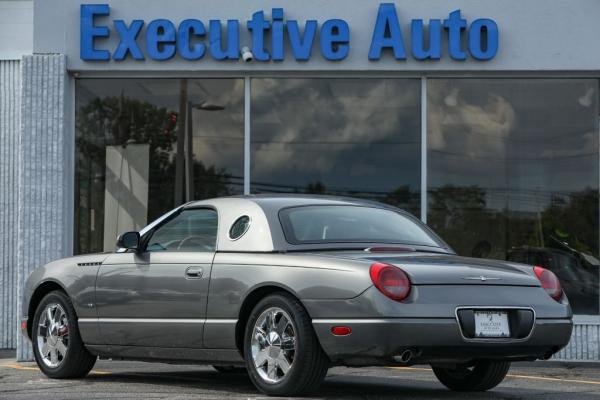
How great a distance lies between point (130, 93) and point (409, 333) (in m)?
7.49

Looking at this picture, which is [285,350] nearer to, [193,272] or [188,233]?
[193,272]

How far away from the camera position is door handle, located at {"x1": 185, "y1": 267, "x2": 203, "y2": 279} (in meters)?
8.65

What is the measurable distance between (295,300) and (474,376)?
5.73ft

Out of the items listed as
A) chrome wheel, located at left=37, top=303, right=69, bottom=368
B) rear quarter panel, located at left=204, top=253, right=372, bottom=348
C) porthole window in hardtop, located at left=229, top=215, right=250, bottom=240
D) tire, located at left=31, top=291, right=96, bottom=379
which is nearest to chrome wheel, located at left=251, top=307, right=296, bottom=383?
rear quarter panel, located at left=204, top=253, right=372, bottom=348

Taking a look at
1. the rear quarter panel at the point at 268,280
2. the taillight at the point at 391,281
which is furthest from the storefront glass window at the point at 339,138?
the taillight at the point at 391,281

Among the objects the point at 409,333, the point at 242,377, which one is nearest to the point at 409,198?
the point at 242,377

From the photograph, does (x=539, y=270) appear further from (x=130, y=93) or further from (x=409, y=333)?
(x=130, y=93)

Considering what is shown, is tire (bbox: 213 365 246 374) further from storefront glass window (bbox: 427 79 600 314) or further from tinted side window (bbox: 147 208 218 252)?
storefront glass window (bbox: 427 79 600 314)

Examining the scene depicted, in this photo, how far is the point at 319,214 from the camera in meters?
8.72

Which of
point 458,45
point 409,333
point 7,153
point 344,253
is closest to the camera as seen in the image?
point 409,333

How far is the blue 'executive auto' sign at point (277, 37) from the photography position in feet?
44.5

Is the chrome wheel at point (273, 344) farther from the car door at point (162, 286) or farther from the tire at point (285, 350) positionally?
the car door at point (162, 286)

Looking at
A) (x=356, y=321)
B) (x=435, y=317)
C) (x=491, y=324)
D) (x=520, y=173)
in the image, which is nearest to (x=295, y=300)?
(x=356, y=321)

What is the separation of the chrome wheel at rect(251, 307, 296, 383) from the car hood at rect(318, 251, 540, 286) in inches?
23.3
